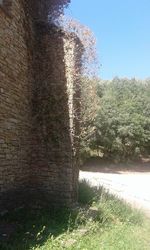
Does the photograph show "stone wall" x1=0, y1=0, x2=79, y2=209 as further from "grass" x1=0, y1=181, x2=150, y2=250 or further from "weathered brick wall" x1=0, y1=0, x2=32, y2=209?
Result: "grass" x1=0, y1=181, x2=150, y2=250

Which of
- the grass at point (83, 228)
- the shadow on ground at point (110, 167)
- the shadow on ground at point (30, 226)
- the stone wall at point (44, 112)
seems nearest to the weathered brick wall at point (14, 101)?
the stone wall at point (44, 112)

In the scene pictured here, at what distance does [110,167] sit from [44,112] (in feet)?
60.7

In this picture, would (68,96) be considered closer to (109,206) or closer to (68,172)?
(68,172)

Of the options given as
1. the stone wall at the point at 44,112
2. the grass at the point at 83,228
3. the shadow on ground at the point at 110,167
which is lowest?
the grass at the point at 83,228

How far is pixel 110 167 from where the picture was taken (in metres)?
27.2

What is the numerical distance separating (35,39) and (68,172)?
11.4 feet

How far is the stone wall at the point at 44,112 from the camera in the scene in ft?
29.0

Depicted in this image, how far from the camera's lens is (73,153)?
9344 millimetres

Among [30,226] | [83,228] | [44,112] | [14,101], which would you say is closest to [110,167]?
[44,112]

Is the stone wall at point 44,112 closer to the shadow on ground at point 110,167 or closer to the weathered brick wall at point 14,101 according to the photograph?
the weathered brick wall at point 14,101

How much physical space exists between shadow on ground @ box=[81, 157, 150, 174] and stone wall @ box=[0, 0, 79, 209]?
1670cm

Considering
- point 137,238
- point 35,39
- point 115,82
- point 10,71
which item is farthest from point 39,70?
point 115,82

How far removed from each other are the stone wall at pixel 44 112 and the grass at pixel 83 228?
2.65ft

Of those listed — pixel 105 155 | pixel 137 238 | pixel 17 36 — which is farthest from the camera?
pixel 105 155
